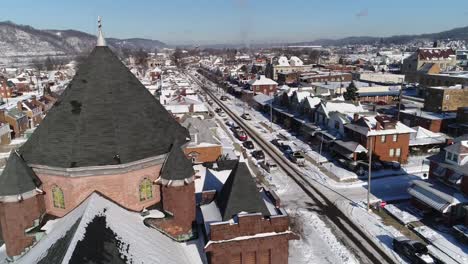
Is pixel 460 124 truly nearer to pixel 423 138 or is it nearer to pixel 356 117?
pixel 423 138

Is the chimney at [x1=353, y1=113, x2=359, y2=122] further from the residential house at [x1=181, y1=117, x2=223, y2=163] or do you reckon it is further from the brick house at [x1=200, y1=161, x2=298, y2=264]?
the brick house at [x1=200, y1=161, x2=298, y2=264]

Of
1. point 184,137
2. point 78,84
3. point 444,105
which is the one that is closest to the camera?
point 78,84

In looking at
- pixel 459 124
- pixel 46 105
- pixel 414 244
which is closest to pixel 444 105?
pixel 459 124

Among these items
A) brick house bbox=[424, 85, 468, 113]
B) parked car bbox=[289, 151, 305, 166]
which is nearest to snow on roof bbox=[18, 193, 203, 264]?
parked car bbox=[289, 151, 305, 166]

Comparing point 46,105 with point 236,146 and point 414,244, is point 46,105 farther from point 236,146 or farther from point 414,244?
point 414,244

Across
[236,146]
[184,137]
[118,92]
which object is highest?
[118,92]

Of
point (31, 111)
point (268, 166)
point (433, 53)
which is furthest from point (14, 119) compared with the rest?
point (433, 53)
